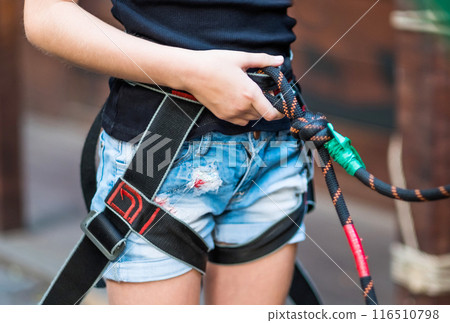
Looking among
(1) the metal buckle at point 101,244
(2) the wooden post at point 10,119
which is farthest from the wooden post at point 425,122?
(2) the wooden post at point 10,119

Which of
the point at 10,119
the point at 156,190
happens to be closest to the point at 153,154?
the point at 156,190

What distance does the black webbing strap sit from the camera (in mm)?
1373

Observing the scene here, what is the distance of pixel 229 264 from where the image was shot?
61.4 inches

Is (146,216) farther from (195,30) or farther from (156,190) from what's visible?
(195,30)

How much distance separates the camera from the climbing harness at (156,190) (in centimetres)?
132

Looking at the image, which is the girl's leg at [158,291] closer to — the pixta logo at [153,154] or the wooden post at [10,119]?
the pixta logo at [153,154]

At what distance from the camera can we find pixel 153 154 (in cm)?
137

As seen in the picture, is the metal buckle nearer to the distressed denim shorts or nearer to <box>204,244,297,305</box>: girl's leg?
the distressed denim shorts

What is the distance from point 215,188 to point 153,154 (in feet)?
0.48

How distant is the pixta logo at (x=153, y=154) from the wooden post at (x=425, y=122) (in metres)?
1.23

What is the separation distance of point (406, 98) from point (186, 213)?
134cm

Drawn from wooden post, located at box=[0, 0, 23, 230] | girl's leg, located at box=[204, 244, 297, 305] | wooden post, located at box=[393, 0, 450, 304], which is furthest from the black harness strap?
wooden post, located at box=[0, 0, 23, 230]

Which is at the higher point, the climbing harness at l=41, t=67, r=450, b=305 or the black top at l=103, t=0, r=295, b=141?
the black top at l=103, t=0, r=295, b=141
